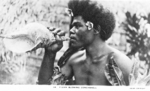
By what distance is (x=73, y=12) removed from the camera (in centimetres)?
335

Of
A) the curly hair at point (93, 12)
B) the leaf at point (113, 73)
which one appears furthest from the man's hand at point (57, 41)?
the leaf at point (113, 73)

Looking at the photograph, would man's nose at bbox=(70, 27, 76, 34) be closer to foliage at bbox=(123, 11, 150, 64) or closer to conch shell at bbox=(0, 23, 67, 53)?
conch shell at bbox=(0, 23, 67, 53)

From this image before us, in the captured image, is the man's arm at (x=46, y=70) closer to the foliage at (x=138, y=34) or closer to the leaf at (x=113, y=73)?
the leaf at (x=113, y=73)

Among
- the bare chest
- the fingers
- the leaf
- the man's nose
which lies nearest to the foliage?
the leaf

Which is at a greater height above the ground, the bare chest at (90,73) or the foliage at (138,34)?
the foliage at (138,34)

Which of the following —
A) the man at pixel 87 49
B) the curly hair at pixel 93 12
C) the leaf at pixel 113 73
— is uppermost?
the curly hair at pixel 93 12

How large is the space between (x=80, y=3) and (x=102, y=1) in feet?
1.12

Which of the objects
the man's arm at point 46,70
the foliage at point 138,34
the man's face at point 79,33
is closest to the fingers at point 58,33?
the man's face at point 79,33

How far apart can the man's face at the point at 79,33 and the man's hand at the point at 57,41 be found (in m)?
0.15

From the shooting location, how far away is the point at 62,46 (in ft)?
11.1

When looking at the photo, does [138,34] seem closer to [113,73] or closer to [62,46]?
[113,73]

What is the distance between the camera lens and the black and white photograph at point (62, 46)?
10.9 ft

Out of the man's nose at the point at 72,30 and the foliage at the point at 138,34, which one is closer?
the man's nose at the point at 72,30

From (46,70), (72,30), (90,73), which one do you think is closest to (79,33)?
(72,30)
